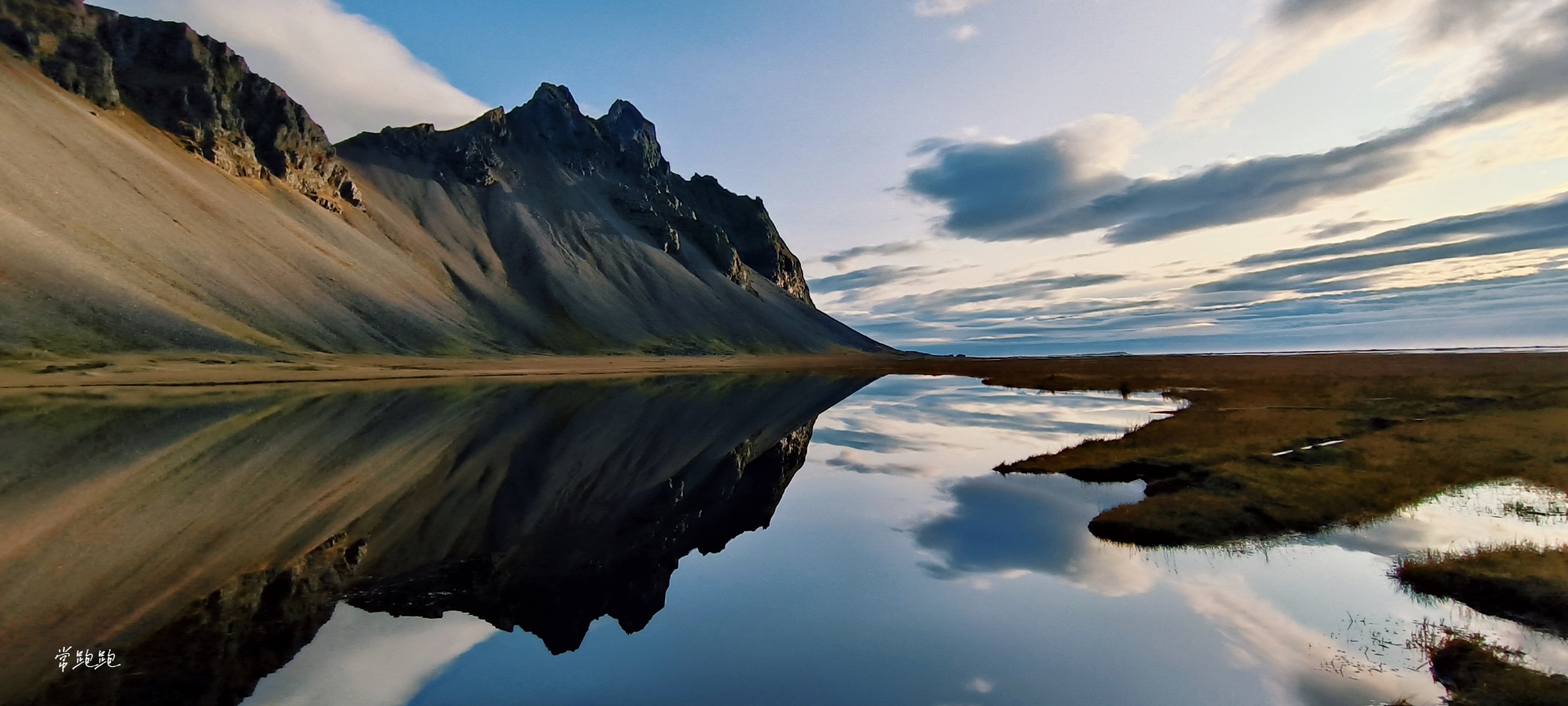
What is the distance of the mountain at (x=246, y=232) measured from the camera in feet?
223

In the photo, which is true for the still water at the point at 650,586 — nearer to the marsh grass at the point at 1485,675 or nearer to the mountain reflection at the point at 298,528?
the mountain reflection at the point at 298,528

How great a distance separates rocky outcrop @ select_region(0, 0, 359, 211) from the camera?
4405 inches

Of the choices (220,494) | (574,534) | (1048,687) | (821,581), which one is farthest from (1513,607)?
A: (220,494)

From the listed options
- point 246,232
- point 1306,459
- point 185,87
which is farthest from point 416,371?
point 185,87

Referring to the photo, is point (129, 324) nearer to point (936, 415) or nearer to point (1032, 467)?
point (936, 415)

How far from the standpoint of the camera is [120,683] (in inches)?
374

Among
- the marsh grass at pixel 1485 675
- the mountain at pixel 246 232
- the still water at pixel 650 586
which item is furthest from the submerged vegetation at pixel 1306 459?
the mountain at pixel 246 232

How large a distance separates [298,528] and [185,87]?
Result: 16036cm

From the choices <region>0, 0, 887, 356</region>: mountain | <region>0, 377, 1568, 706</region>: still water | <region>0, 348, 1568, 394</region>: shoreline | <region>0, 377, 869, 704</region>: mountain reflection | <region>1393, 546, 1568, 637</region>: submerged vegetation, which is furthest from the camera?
<region>0, 0, 887, 356</region>: mountain
